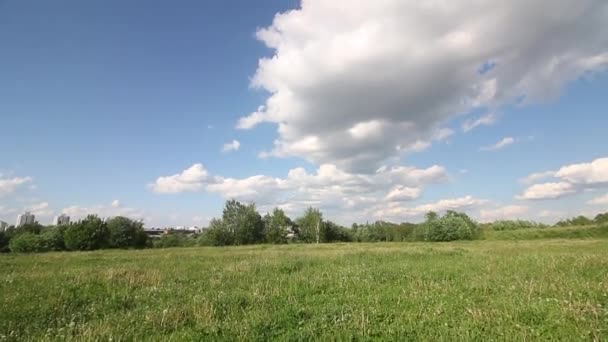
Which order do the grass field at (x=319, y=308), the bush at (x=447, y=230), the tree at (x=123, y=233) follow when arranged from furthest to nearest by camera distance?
the bush at (x=447, y=230), the tree at (x=123, y=233), the grass field at (x=319, y=308)

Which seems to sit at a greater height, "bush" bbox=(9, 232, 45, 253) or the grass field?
the grass field

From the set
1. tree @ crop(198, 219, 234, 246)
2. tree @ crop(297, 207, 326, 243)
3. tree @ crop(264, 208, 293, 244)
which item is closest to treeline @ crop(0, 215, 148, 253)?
tree @ crop(198, 219, 234, 246)

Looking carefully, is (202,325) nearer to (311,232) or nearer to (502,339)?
(502,339)

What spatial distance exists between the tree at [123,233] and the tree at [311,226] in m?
45.7

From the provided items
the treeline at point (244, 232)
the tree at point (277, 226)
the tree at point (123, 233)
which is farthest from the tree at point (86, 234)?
the tree at point (277, 226)

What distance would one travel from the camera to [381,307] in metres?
8.50

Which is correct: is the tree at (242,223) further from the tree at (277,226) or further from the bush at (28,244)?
the bush at (28,244)

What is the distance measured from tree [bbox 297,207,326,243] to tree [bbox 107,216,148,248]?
150 feet

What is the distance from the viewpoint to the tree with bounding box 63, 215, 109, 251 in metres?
66.4

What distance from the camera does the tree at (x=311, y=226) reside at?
101875mm

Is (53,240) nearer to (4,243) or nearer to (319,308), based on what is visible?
(4,243)

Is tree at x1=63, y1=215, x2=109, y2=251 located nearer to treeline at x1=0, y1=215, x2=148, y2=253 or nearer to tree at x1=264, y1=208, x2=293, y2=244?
treeline at x1=0, y1=215, x2=148, y2=253

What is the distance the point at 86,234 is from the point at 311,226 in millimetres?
58813

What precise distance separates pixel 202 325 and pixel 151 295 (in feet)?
15.2
